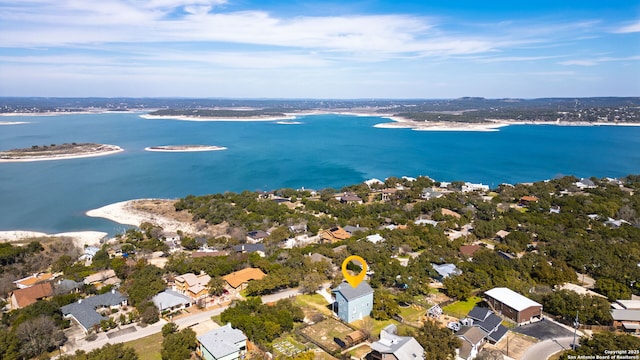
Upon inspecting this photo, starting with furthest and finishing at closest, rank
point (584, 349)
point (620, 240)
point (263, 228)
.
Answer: point (263, 228)
point (620, 240)
point (584, 349)

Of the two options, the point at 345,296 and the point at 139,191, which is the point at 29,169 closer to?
the point at 139,191

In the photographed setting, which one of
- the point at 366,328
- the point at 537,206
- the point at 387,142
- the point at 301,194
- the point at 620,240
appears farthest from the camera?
the point at 387,142

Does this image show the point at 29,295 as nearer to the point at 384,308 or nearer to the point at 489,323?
the point at 384,308

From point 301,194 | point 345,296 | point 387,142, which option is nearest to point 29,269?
point 345,296

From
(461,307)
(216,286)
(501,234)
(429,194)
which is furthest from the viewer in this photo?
(429,194)

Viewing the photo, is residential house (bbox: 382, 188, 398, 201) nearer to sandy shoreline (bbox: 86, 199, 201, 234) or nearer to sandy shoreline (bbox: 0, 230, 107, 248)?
sandy shoreline (bbox: 86, 199, 201, 234)

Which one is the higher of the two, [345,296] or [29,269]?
[345,296]

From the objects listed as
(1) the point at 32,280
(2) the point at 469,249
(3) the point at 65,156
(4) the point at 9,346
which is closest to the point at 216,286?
(4) the point at 9,346
